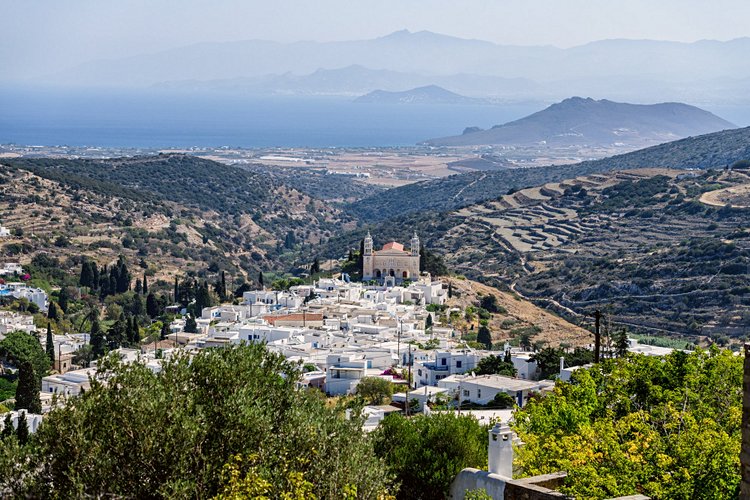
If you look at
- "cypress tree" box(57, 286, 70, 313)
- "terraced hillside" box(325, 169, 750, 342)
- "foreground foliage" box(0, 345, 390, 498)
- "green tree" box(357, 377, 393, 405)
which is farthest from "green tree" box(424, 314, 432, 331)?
"foreground foliage" box(0, 345, 390, 498)

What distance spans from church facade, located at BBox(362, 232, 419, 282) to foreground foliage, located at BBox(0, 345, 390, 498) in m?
47.5

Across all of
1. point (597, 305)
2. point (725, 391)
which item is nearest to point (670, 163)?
point (597, 305)

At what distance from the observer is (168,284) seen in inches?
2825

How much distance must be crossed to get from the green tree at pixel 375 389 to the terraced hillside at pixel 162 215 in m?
40.4

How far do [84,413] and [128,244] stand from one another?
70.5 metres

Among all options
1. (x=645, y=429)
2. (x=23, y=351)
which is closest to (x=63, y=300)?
(x=23, y=351)

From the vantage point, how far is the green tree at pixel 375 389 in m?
35.4

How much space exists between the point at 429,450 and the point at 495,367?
2302 centimetres

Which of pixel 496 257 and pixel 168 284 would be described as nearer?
pixel 168 284

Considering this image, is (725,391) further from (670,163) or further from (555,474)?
(670,163)

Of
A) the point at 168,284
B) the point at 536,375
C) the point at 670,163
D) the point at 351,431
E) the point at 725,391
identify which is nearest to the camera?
the point at 351,431

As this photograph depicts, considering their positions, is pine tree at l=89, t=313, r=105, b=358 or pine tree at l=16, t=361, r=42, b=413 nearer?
pine tree at l=16, t=361, r=42, b=413

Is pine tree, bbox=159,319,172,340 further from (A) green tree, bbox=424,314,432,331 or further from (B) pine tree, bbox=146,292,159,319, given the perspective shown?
(A) green tree, bbox=424,314,432,331

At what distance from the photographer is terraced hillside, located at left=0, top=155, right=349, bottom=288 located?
80188 mm
